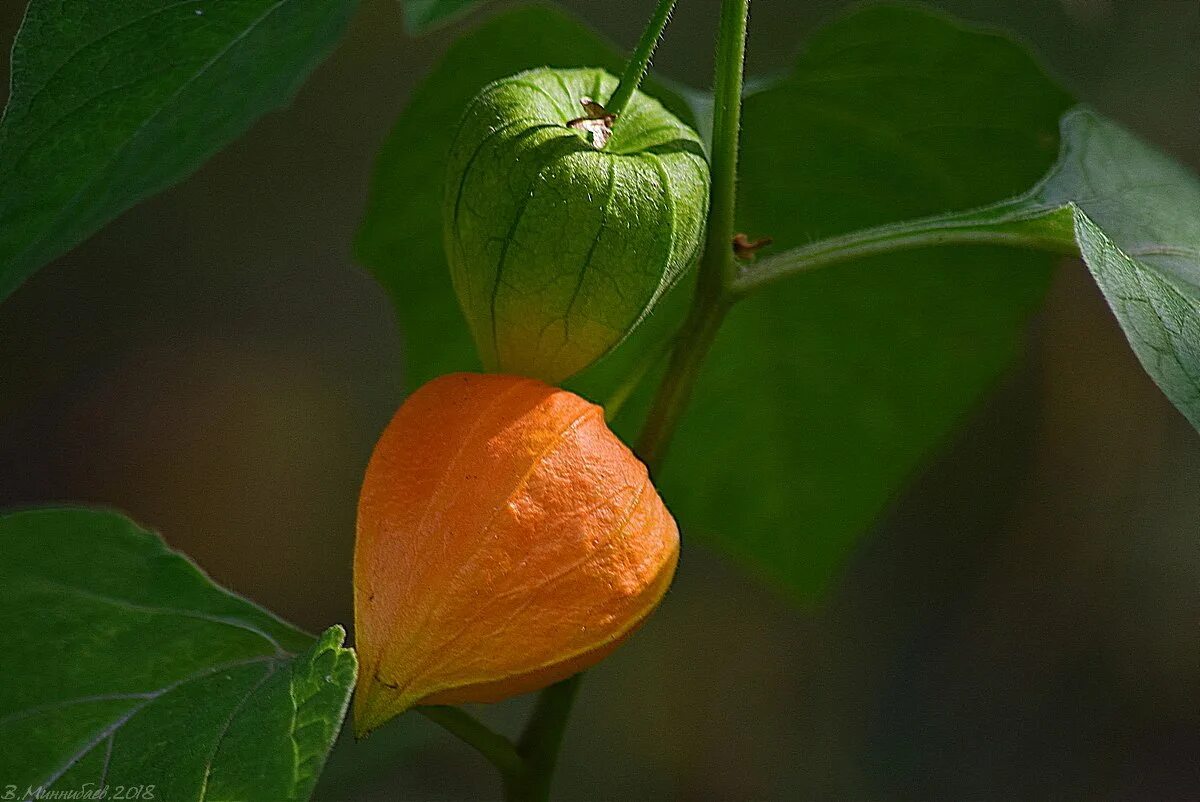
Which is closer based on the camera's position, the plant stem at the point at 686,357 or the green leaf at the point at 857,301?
the plant stem at the point at 686,357

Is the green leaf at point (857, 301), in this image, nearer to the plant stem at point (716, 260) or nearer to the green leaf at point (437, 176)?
the green leaf at point (437, 176)

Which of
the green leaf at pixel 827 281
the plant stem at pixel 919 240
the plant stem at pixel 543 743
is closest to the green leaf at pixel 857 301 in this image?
the green leaf at pixel 827 281

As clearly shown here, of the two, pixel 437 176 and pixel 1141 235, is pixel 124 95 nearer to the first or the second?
pixel 437 176

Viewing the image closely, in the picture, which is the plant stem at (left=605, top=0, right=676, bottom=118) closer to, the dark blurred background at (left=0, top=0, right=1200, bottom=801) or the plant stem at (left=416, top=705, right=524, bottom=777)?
the plant stem at (left=416, top=705, right=524, bottom=777)

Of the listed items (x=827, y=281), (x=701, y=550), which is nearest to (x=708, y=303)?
(x=827, y=281)

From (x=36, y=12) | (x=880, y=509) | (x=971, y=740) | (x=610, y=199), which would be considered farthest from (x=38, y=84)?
(x=971, y=740)

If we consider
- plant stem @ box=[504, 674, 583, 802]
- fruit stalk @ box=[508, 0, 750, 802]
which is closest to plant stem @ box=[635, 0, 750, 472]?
fruit stalk @ box=[508, 0, 750, 802]
